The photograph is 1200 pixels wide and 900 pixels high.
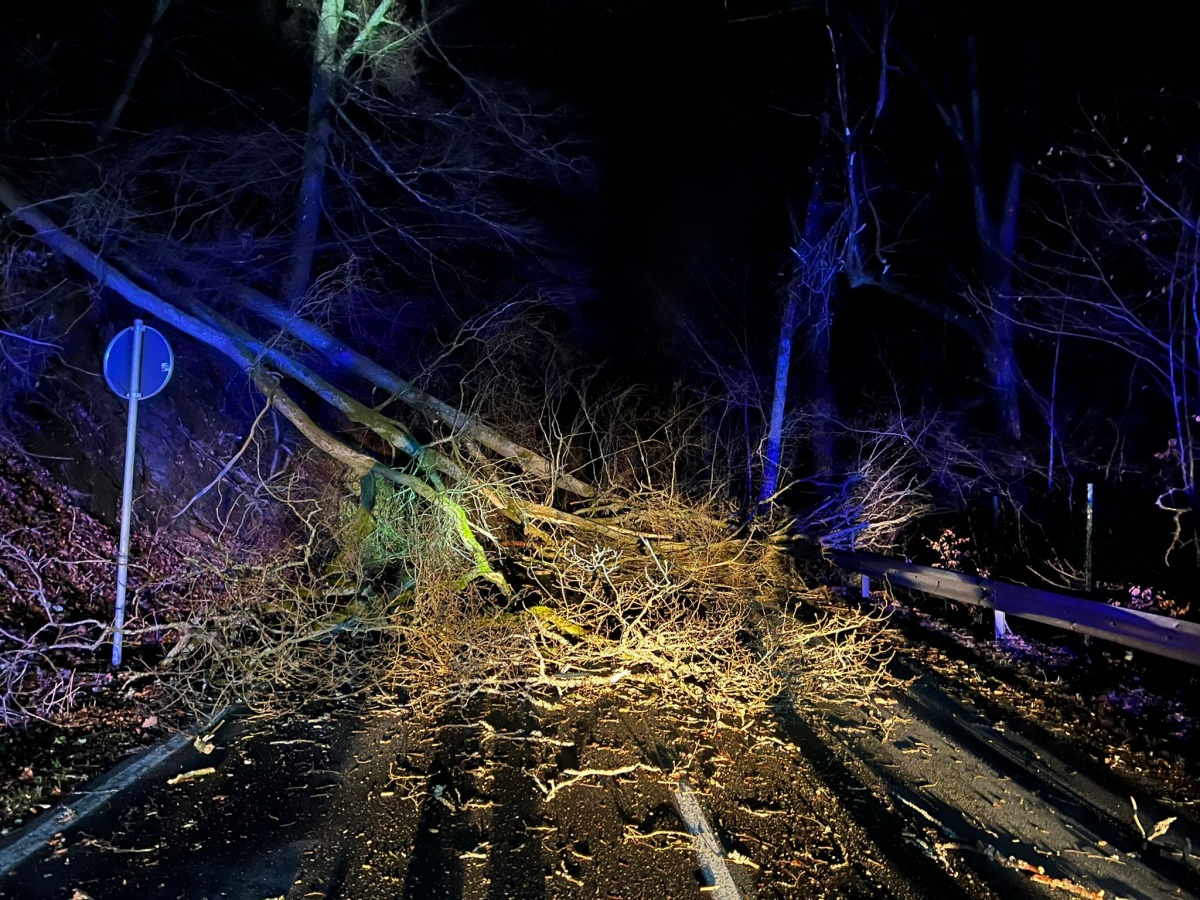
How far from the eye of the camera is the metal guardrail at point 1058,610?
5125mm

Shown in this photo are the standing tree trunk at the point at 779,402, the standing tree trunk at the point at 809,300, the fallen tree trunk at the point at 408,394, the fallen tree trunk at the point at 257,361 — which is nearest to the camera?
the fallen tree trunk at the point at 257,361

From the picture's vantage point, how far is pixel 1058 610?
6227 millimetres

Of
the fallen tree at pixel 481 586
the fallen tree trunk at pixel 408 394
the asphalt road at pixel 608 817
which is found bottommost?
the asphalt road at pixel 608 817

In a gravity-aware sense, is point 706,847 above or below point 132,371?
below

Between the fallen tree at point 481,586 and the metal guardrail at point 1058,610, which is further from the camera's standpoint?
the fallen tree at point 481,586

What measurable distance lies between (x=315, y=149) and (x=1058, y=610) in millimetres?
10431

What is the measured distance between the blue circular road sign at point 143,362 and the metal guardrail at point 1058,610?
24.4 feet

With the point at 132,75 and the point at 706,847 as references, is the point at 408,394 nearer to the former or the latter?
the point at 132,75

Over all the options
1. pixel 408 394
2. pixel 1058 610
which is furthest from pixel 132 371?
pixel 1058 610

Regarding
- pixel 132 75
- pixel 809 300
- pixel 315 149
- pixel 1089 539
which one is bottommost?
pixel 1089 539

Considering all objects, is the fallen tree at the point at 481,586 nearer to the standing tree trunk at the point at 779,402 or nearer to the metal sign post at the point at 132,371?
the metal sign post at the point at 132,371

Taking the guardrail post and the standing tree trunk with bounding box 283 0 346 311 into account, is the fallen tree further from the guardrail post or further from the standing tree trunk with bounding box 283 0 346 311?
the guardrail post

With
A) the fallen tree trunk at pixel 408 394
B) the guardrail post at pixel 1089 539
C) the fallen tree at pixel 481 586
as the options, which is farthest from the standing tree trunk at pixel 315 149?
the guardrail post at pixel 1089 539

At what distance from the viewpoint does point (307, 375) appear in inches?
332
